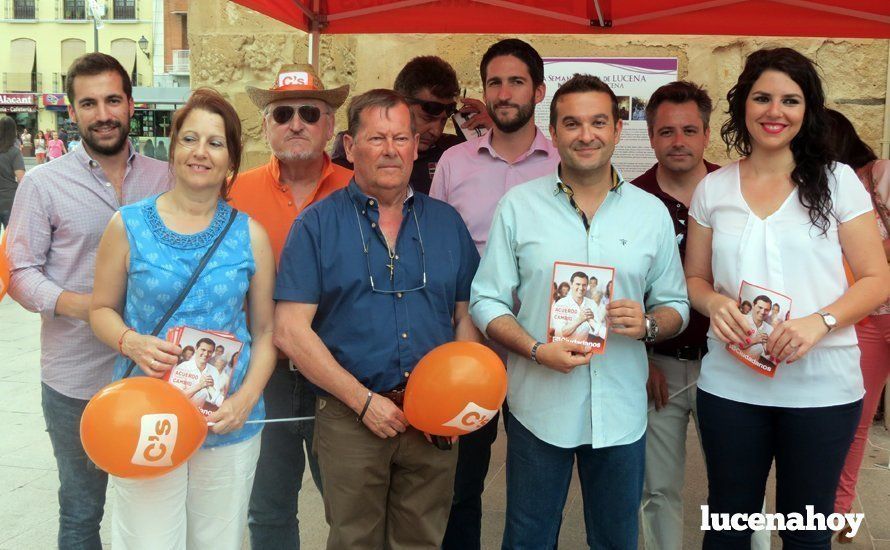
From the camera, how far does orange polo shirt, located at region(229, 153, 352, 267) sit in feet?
10.6

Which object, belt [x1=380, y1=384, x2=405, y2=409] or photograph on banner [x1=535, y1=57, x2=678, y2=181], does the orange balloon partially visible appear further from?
photograph on banner [x1=535, y1=57, x2=678, y2=181]

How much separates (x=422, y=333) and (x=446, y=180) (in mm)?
1042

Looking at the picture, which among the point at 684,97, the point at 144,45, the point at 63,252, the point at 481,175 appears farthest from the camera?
the point at 144,45

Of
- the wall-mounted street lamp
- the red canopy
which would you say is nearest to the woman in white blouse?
the red canopy

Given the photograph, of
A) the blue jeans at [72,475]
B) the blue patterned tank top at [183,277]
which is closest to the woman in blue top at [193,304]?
the blue patterned tank top at [183,277]

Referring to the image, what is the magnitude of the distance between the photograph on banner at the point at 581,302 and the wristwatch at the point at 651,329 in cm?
21

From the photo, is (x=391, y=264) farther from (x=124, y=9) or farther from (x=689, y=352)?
(x=124, y=9)

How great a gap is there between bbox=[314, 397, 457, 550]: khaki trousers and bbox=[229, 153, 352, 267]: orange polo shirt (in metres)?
0.80

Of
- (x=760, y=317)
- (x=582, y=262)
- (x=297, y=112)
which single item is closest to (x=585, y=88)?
(x=582, y=262)

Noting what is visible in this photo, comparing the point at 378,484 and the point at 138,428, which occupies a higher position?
the point at 138,428

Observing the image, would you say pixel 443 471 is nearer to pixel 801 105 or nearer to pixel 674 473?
pixel 674 473

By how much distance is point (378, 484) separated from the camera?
9.07 feet

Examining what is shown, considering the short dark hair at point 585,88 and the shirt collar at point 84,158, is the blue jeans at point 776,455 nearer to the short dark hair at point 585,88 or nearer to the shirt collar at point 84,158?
the short dark hair at point 585,88

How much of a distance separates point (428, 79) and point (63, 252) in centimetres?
201
